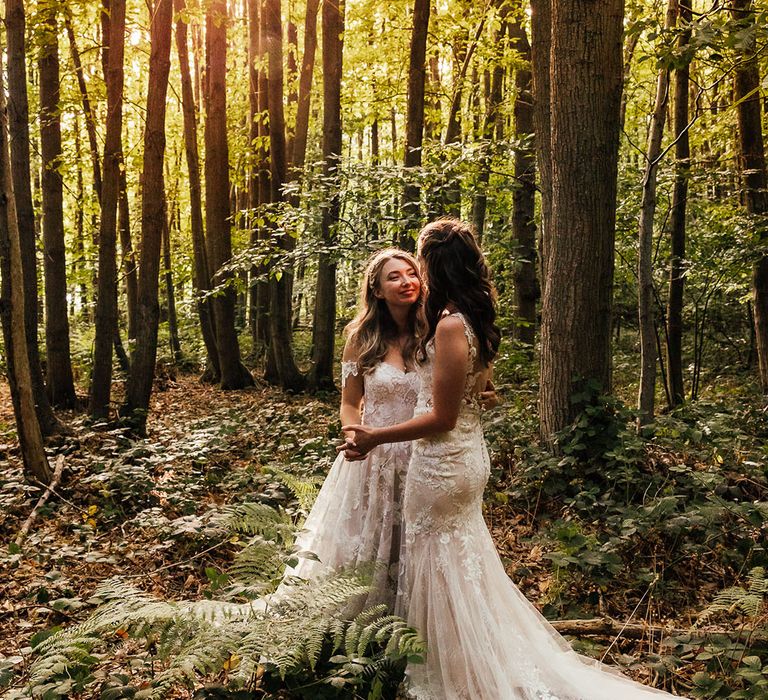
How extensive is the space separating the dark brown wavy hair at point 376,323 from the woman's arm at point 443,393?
32.5 inches

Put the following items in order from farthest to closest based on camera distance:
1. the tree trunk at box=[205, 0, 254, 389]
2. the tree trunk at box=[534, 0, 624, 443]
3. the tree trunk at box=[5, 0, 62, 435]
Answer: the tree trunk at box=[205, 0, 254, 389] < the tree trunk at box=[5, 0, 62, 435] < the tree trunk at box=[534, 0, 624, 443]

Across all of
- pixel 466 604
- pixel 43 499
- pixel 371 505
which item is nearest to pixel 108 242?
pixel 43 499

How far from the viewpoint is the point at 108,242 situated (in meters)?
9.38

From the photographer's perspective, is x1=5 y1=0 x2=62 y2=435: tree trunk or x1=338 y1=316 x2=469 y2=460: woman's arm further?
x1=5 y1=0 x2=62 y2=435: tree trunk

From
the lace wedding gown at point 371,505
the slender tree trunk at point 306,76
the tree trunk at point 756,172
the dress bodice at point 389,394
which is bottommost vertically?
the lace wedding gown at point 371,505

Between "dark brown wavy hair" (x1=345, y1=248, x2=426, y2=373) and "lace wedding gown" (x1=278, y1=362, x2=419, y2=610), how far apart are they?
9cm

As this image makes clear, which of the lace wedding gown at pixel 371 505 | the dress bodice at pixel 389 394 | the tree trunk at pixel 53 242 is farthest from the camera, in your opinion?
the tree trunk at pixel 53 242

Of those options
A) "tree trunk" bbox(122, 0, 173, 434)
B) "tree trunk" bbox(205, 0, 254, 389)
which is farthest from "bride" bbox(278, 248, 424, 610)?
"tree trunk" bbox(205, 0, 254, 389)

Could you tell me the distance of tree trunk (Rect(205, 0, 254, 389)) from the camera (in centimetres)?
1277

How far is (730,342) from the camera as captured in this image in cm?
1521

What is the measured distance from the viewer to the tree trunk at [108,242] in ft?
30.2

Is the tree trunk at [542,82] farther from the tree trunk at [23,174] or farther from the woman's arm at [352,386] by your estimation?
the tree trunk at [23,174]

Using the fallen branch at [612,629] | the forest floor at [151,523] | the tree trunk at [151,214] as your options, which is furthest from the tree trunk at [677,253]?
the tree trunk at [151,214]

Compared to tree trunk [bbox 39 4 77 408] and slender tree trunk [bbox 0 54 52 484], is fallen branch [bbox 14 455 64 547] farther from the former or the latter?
tree trunk [bbox 39 4 77 408]
